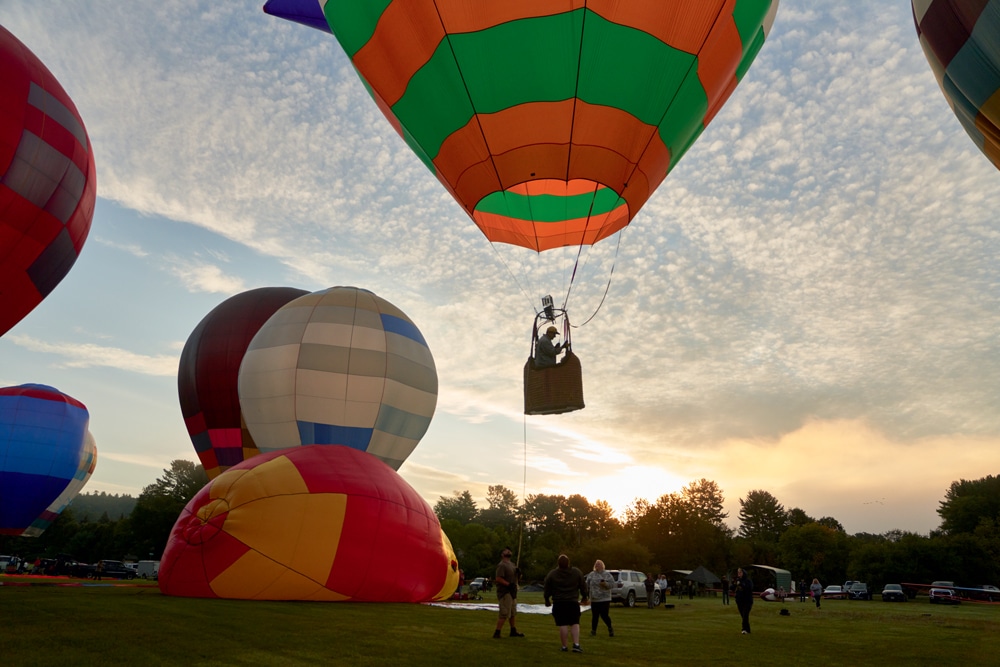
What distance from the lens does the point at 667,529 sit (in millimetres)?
69062

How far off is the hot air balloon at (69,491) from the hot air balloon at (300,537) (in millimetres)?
22499

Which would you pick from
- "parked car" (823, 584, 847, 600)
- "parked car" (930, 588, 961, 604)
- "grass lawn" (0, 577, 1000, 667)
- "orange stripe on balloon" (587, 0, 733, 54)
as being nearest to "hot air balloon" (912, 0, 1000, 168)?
"orange stripe on balloon" (587, 0, 733, 54)

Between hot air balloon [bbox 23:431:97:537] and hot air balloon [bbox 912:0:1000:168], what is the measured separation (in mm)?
34989

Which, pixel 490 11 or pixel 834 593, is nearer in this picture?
pixel 490 11

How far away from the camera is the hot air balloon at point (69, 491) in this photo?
3044 cm

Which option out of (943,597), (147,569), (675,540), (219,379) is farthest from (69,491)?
(675,540)

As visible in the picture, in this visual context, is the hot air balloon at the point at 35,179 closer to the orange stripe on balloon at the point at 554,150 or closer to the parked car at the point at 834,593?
the orange stripe on balloon at the point at 554,150

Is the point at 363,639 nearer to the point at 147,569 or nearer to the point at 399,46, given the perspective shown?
the point at 399,46

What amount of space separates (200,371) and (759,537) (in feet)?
246

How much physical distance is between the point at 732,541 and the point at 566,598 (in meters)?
68.5

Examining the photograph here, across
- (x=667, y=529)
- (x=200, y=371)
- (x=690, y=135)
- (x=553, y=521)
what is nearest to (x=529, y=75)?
(x=690, y=135)

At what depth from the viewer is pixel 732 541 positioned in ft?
229

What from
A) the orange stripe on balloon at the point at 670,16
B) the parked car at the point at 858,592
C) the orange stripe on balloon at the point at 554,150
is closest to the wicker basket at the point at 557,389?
the orange stripe on balloon at the point at 554,150

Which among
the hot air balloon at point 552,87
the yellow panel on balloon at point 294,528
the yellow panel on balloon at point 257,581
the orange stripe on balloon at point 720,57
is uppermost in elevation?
the orange stripe on balloon at point 720,57
